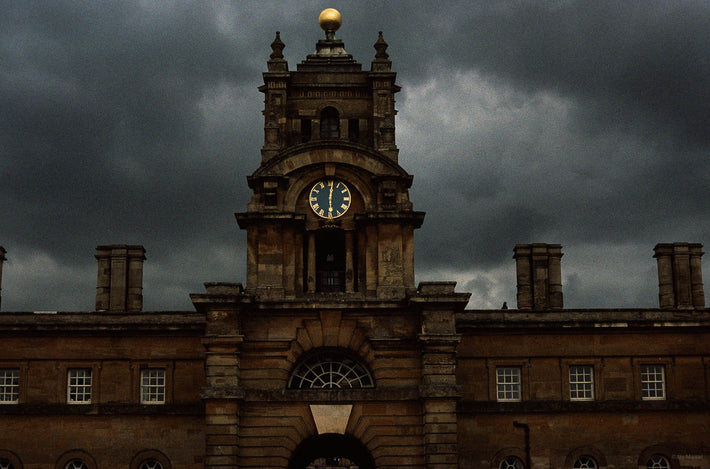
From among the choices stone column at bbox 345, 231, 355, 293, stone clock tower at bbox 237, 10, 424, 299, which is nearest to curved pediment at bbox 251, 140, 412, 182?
stone clock tower at bbox 237, 10, 424, 299

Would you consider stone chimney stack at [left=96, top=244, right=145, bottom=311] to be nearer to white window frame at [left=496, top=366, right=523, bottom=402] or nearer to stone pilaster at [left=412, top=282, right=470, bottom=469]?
stone pilaster at [left=412, top=282, right=470, bottom=469]

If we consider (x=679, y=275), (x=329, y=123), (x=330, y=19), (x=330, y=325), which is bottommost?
(x=330, y=325)

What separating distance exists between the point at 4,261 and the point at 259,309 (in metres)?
14.3

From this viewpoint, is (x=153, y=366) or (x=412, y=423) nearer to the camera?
(x=412, y=423)

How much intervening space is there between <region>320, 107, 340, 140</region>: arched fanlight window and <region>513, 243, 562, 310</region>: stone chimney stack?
9.75 meters

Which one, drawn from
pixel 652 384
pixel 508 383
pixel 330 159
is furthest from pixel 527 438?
pixel 330 159

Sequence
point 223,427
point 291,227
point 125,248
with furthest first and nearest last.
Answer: point 125,248, point 291,227, point 223,427

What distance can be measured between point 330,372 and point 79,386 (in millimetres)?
11483

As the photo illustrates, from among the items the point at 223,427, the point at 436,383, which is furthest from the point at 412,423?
the point at 223,427

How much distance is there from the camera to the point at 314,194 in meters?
44.0

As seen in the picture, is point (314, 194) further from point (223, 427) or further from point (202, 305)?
point (223, 427)

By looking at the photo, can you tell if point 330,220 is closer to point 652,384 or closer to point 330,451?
point 330,451

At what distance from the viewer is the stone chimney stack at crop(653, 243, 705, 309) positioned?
1855 inches

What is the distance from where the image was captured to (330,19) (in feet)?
164
